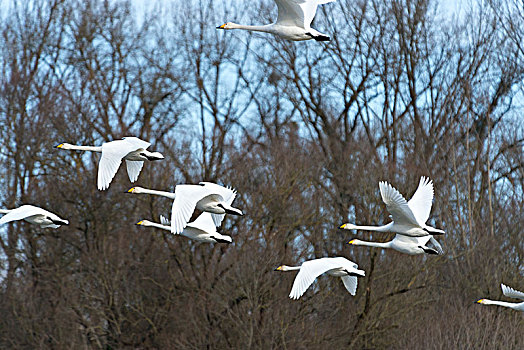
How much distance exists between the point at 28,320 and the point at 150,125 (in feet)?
28.1

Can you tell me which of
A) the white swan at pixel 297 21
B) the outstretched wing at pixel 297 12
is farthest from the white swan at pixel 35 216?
the outstretched wing at pixel 297 12

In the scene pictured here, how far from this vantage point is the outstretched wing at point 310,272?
49.1 ft

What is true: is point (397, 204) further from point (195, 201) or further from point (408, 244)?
point (195, 201)

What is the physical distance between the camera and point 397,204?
51.8ft

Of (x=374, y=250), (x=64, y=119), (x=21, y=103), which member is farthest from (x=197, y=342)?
(x=21, y=103)

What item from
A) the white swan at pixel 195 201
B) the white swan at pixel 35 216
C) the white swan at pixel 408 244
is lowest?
the white swan at pixel 408 244

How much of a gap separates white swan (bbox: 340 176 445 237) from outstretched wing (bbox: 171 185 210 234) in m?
2.95

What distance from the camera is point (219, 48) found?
122 feet

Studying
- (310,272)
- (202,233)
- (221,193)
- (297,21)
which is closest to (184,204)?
(221,193)

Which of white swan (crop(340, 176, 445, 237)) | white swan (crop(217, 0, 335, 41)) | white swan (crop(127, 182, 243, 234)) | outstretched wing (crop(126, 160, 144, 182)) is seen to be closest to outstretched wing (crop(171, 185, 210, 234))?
white swan (crop(127, 182, 243, 234))

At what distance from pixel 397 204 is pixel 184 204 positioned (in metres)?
3.63

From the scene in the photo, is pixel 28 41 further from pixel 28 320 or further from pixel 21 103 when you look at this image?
pixel 28 320

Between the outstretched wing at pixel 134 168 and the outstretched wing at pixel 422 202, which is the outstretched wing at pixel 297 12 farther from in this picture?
the outstretched wing at pixel 422 202

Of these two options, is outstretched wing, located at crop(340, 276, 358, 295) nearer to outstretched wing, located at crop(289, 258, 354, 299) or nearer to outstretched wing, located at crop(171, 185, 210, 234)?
outstretched wing, located at crop(289, 258, 354, 299)
